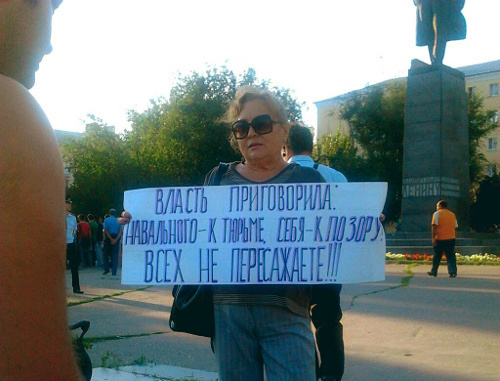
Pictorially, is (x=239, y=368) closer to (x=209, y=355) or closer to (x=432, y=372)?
(x=432, y=372)

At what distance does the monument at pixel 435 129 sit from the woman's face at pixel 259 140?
1909 centimetres

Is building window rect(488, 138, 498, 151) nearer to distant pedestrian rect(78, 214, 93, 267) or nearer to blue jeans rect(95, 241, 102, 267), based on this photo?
blue jeans rect(95, 241, 102, 267)

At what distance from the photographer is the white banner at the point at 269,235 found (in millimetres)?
3088

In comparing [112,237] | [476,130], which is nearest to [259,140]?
[112,237]

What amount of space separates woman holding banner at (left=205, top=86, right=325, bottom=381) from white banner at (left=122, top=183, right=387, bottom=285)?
0.09 metres

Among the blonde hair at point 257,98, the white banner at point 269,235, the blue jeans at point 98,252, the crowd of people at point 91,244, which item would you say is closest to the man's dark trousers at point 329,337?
the white banner at point 269,235

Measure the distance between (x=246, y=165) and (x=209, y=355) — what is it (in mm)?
3397

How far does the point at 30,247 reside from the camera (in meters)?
0.89

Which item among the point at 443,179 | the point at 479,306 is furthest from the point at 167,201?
the point at 443,179

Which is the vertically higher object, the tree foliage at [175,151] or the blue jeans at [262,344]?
the tree foliage at [175,151]

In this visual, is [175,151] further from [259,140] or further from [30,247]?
[30,247]

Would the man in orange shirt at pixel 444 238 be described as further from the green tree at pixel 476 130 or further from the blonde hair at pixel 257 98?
the green tree at pixel 476 130

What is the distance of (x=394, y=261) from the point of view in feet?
60.4

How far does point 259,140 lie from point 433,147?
19490mm
